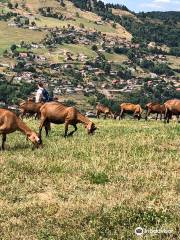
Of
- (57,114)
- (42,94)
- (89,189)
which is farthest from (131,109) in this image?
(89,189)

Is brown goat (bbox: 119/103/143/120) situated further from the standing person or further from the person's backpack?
the person's backpack

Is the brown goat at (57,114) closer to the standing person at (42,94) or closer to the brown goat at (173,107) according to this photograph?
the standing person at (42,94)

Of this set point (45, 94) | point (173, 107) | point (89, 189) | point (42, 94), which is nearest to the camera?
point (89, 189)

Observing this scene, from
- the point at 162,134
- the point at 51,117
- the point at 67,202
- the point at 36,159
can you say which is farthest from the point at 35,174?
the point at 162,134

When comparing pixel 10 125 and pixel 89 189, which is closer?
pixel 89 189

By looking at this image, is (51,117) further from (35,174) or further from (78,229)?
(78,229)

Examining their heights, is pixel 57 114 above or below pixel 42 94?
above

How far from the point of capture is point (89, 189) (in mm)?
14188

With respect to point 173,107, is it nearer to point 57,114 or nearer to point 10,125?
point 57,114

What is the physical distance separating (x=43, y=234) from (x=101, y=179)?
4371 mm

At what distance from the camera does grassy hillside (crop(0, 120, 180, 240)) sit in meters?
11.3

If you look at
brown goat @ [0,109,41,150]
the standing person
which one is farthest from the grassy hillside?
the standing person

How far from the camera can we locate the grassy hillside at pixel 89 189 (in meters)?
11.3

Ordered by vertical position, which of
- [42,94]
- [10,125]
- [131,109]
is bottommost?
[131,109]
